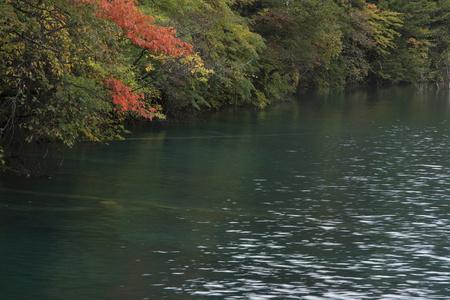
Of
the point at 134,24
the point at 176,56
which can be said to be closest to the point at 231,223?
the point at 134,24

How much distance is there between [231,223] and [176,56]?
10640 mm

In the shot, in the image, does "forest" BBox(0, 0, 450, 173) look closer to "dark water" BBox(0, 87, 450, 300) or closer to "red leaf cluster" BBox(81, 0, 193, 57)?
"red leaf cluster" BBox(81, 0, 193, 57)

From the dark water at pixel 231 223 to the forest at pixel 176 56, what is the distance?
164cm

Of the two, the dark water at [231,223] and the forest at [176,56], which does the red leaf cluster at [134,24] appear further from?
the dark water at [231,223]

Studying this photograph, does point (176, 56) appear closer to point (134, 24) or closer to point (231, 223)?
point (134, 24)

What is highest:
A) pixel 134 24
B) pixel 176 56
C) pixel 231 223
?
pixel 134 24

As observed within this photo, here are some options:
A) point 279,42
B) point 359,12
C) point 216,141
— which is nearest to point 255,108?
point 279,42

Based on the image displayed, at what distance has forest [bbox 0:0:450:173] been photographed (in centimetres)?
1521

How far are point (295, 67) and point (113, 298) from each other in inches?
1633

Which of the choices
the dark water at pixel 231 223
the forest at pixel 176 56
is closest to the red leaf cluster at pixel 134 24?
the forest at pixel 176 56

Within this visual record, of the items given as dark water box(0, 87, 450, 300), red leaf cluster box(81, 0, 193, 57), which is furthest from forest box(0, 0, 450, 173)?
dark water box(0, 87, 450, 300)

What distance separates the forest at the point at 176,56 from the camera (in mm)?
A: 15211

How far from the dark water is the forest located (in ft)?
5.39

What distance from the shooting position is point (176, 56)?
23484 millimetres
